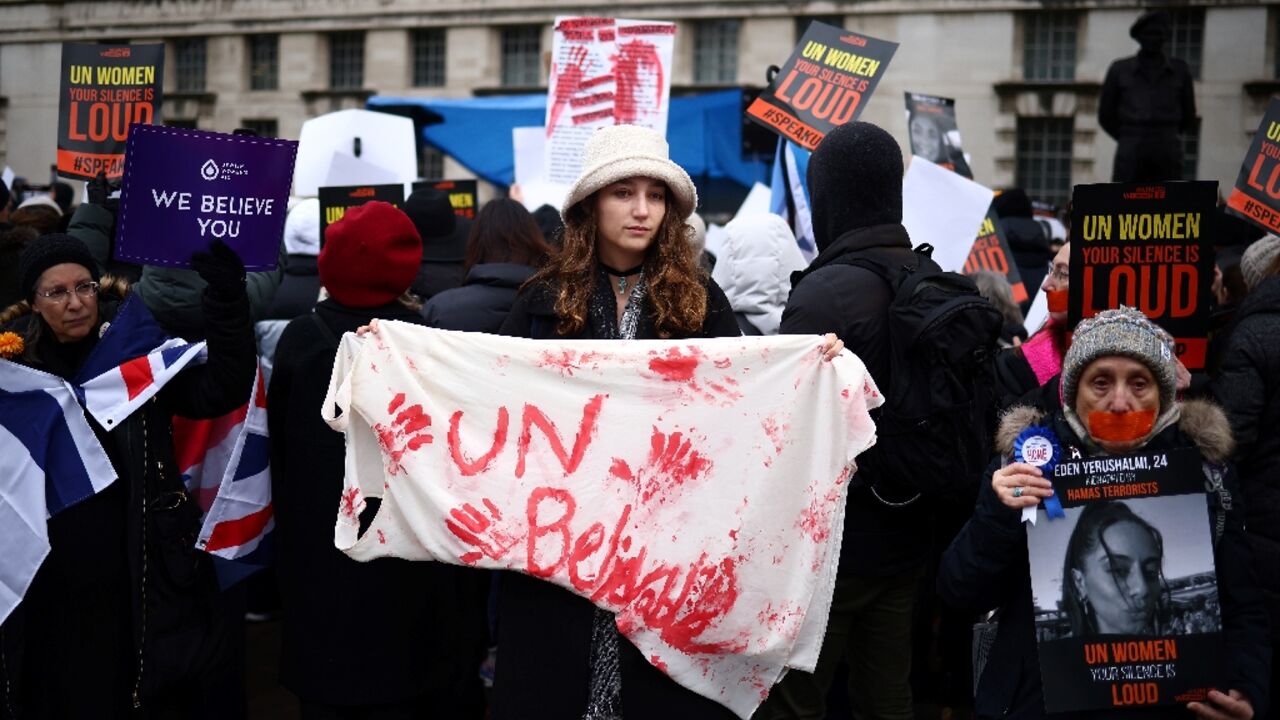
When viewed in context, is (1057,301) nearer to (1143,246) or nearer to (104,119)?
(1143,246)

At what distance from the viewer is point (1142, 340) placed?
3.36 m

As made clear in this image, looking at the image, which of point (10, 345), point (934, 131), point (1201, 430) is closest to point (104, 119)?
point (10, 345)

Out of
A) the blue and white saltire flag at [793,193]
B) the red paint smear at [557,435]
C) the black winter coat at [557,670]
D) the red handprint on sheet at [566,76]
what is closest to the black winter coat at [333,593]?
the red paint smear at [557,435]

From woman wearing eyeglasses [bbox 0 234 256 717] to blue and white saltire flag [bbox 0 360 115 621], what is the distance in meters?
0.01

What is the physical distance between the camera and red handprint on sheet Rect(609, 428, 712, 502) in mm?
3332

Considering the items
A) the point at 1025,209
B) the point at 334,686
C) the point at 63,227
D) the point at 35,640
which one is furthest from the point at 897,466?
the point at 1025,209

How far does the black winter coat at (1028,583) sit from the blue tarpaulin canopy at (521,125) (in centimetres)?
1545

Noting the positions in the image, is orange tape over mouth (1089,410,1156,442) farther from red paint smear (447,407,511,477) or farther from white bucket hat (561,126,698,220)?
red paint smear (447,407,511,477)

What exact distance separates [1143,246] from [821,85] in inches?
135

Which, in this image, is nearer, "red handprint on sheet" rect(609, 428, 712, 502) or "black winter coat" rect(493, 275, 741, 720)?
"black winter coat" rect(493, 275, 741, 720)

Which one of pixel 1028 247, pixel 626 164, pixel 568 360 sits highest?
pixel 1028 247

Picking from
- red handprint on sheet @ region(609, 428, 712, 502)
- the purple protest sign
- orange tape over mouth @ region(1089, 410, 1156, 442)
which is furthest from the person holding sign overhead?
the purple protest sign

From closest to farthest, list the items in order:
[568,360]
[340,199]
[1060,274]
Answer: [568,360], [1060,274], [340,199]

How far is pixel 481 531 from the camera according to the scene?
3355 millimetres
